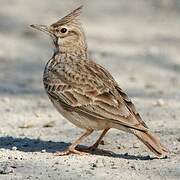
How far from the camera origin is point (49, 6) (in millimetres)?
22375

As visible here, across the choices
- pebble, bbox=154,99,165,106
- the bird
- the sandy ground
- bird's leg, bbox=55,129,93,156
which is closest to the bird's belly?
the bird

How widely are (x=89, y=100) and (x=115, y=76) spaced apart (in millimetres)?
5660

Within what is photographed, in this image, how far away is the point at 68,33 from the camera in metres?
10.6

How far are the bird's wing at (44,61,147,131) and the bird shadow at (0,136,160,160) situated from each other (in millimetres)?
507

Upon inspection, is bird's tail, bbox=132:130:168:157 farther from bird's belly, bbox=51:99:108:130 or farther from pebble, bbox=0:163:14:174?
pebble, bbox=0:163:14:174

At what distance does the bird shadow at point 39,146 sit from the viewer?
9805mm

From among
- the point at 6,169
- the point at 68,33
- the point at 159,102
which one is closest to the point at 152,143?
the point at 6,169

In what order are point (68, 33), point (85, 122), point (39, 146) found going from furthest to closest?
point (68, 33) → point (39, 146) → point (85, 122)

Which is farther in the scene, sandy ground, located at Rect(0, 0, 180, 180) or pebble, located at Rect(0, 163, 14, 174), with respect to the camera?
sandy ground, located at Rect(0, 0, 180, 180)

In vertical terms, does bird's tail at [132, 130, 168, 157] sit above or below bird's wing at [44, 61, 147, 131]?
below

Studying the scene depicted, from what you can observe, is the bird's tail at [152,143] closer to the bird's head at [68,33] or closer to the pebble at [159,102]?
the bird's head at [68,33]

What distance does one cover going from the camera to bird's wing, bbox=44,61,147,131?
9359mm

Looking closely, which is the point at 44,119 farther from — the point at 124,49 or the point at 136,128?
the point at 124,49

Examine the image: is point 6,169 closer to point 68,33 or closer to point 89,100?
point 89,100
